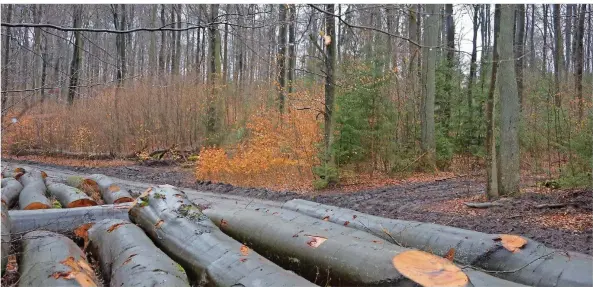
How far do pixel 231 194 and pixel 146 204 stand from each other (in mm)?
5061

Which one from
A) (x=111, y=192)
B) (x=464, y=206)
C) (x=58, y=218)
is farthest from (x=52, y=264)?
(x=464, y=206)

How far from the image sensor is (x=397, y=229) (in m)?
5.64

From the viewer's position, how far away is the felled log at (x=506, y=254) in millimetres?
4090

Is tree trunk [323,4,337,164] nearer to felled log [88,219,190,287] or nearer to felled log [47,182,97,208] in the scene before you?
felled log [47,182,97,208]

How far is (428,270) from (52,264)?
11.6ft

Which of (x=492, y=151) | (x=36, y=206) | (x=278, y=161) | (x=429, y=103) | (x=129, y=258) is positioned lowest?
(x=129, y=258)

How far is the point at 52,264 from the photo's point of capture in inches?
172

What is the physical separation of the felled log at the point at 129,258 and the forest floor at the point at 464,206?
4.62 m

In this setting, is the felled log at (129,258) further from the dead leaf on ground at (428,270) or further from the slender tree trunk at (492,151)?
the slender tree trunk at (492,151)

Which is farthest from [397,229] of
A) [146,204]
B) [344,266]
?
[146,204]

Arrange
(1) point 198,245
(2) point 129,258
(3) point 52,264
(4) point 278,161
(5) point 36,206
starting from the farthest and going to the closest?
(4) point 278,161
(5) point 36,206
(1) point 198,245
(2) point 129,258
(3) point 52,264

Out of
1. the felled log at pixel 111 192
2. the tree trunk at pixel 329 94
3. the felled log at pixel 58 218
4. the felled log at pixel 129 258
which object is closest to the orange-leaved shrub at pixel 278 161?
the tree trunk at pixel 329 94

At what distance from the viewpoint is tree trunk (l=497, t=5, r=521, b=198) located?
911 centimetres

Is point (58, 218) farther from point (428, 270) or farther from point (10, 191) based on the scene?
A: point (428, 270)
